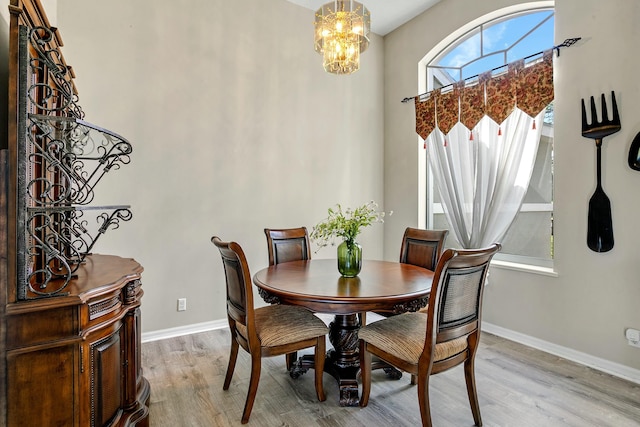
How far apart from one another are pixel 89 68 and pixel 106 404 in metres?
2.67

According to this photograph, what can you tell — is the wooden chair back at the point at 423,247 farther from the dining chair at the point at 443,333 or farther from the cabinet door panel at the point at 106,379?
the cabinet door panel at the point at 106,379

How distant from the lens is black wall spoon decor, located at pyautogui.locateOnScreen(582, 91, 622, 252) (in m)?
2.52

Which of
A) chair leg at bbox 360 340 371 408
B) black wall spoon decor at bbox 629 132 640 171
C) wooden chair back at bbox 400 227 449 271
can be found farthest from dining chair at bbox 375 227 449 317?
black wall spoon decor at bbox 629 132 640 171

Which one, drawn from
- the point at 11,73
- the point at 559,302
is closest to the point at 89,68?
the point at 11,73

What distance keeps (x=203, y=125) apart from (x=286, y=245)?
1.46 metres

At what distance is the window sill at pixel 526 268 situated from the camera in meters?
2.93

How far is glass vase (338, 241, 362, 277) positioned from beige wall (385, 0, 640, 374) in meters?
1.78

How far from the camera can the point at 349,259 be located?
233cm

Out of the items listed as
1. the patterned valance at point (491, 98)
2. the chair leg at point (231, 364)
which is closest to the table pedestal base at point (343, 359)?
the chair leg at point (231, 364)

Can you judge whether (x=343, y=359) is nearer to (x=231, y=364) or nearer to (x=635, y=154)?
(x=231, y=364)

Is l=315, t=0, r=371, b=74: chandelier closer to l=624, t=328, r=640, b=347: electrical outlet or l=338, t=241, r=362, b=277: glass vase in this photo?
l=338, t=241, r=362, b=277: glass vase

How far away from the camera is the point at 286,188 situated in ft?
12.7

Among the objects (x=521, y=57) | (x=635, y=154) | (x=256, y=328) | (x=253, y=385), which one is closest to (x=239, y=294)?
(x=256, y=328)

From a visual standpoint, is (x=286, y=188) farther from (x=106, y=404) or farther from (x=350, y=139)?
(x=106, y=404)
